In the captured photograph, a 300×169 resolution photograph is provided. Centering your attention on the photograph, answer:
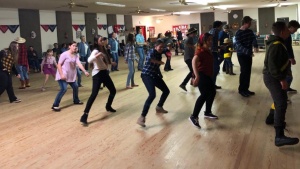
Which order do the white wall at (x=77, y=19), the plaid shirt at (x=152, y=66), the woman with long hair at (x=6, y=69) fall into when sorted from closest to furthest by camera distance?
1. the plaid shirt at (x=152, y=66)
2. the woman with long hair at (x=6, y=69)
3. the white wall at (x=77, y=19)

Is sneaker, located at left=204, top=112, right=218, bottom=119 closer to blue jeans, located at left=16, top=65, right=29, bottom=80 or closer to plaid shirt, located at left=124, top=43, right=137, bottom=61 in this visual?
plaid shirt, located at left=124, top=43, right=137, bottom=61

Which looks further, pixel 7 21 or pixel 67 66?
pixel 7 21

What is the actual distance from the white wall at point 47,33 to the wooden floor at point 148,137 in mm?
9124

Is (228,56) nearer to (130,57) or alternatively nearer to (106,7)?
(130,57)

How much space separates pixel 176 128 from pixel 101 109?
1.75 m

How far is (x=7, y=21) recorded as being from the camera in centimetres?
→ 1288

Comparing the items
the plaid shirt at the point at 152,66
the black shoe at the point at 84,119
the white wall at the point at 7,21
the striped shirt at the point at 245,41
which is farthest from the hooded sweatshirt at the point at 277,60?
the white wall at the point at 7,21

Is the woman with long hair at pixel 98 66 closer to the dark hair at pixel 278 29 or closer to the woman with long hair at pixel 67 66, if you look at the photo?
the woman with long hair at pixel 67 66

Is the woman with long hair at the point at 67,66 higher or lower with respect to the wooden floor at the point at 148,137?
higher

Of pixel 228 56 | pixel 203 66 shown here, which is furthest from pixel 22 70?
pixel 203 66

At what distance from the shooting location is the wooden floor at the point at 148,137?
3180 mm

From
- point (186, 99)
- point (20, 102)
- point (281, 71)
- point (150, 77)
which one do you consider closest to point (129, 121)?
point (150, 77)

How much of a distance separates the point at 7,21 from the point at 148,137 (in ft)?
36.1

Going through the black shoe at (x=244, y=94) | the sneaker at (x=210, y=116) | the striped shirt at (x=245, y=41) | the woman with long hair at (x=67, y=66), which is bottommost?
the sneaker at (x=210, y=116)
